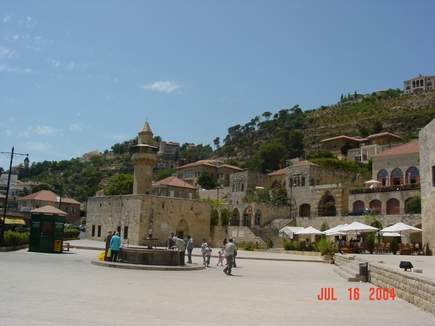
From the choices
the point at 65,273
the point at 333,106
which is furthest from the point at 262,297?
the point at 333,106

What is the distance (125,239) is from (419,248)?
23.2m

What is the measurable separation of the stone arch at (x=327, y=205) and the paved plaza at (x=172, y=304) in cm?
3496

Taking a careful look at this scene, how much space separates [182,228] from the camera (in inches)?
1651

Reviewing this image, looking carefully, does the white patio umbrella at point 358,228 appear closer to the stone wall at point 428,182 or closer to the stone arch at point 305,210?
the stone wall at point 428,182

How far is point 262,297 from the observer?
34.7 feet

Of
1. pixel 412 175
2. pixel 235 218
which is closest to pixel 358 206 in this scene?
pixel 412 175

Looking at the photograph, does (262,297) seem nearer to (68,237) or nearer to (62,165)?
(68,237)

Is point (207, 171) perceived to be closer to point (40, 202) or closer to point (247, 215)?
point (40, 202)

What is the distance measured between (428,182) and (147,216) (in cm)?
2206

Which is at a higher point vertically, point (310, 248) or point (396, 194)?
point (396, 194)

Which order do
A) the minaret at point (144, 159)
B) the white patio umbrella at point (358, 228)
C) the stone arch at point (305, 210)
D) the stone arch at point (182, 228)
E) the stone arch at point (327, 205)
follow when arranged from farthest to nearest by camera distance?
1. the stone arch at point (305, 210)
2. the stone arch at point (327, 205)
3. the stone arch at point (182, 228)
4. the minaret at point (144, 159)
5. the white patio umbrella at point (358, 228)

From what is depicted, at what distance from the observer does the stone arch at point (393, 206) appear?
131 feet
